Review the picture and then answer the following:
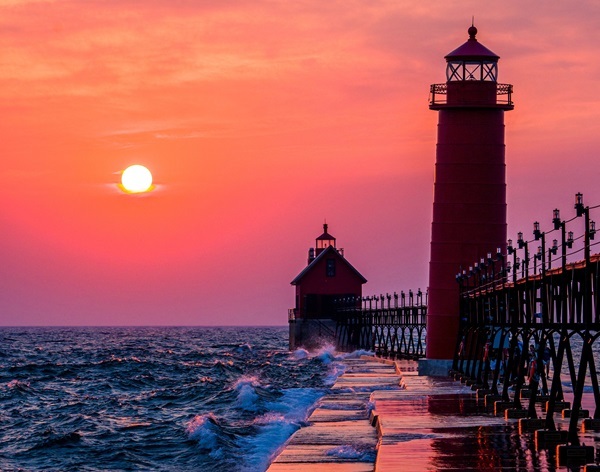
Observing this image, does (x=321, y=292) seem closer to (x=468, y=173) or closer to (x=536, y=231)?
(x=468, y=173)

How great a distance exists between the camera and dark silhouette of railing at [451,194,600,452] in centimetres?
2044

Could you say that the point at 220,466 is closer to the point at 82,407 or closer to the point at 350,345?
the point at 82,407

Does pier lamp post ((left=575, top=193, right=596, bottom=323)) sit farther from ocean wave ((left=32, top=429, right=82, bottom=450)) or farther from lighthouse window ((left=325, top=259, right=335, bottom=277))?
lighthouse window ((left=325, top=259, right=335, bottom=277))

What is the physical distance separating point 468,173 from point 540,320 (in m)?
10.6

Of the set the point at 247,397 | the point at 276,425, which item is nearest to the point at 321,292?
the point at 247,397

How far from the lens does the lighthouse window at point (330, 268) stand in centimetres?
9475

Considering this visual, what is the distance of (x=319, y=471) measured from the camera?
2022 centimetres

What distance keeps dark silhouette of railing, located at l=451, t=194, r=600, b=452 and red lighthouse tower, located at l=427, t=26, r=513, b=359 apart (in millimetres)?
1096

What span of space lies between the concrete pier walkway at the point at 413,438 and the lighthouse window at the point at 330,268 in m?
60.0

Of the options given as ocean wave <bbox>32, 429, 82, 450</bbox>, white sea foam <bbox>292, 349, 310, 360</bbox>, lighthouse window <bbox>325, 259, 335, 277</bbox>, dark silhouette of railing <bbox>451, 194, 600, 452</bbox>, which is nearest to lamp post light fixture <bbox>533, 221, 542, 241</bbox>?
dark silhouette of railing <bbox>451, 194, 600, 452</bbox>

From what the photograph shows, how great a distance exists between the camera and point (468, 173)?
4338cm

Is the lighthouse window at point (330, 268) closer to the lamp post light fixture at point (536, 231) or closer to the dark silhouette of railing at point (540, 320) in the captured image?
the dark silhouette of railing at point (540, 320)

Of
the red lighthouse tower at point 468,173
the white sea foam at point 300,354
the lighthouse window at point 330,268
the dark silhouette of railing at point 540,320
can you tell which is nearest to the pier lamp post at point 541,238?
the dark silhouette of railing at point 540,320

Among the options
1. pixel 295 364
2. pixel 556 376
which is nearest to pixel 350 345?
pixel 295 364
